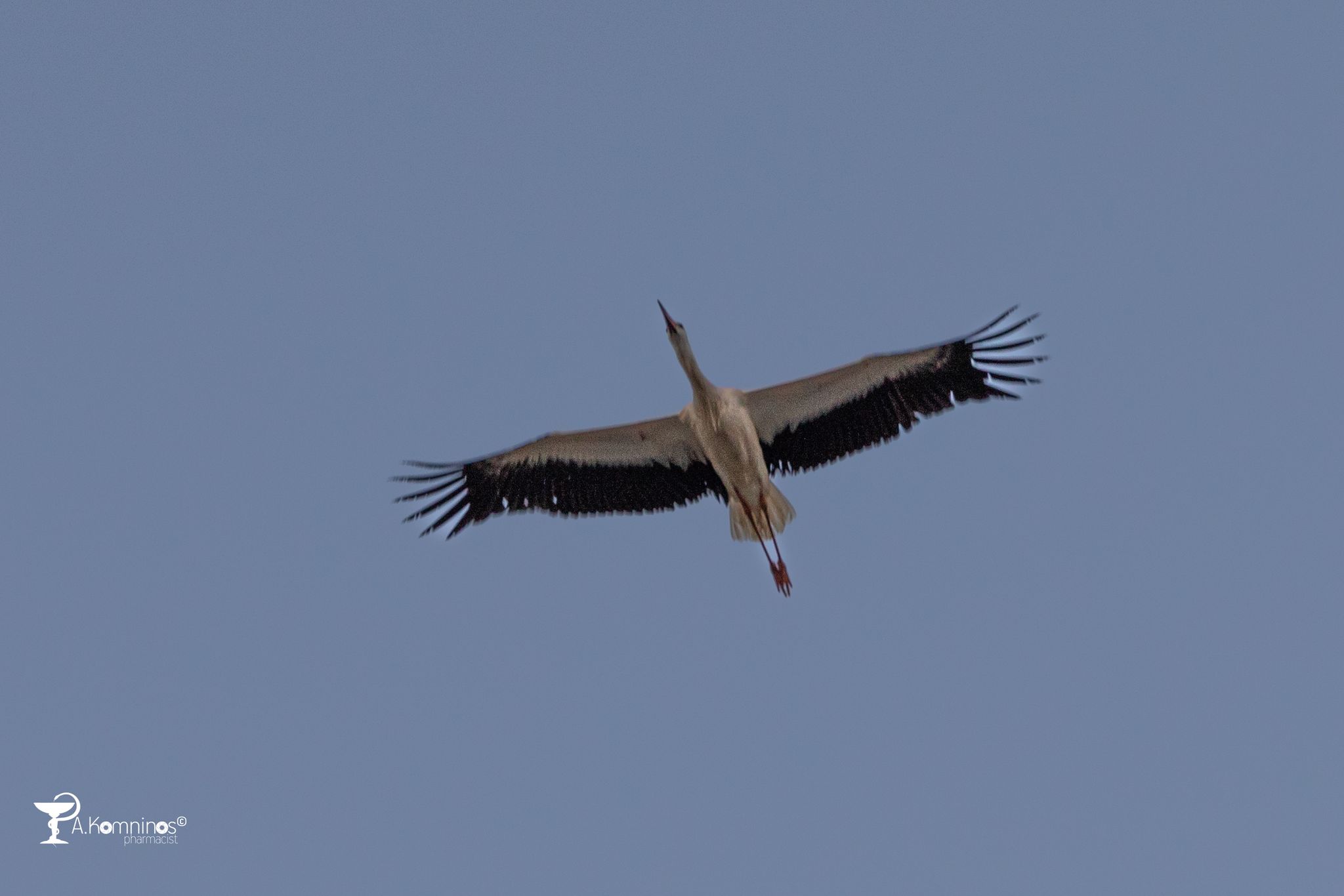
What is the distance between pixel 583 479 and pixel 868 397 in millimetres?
2987

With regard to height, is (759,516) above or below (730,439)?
below

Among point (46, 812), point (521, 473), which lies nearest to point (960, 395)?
point (521, 473)

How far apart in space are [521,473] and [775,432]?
2.59 metres

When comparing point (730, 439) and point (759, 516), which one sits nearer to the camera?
point (730, 439)

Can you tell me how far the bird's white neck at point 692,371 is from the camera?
1789cm

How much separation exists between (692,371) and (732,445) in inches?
32.7

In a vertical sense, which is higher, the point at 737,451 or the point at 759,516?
the point at 737,451

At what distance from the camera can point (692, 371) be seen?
58.7 ft

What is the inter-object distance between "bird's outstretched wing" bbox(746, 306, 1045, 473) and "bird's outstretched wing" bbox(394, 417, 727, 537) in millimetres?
828

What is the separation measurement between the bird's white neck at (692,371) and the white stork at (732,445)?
1 cm

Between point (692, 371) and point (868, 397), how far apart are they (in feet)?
5.77

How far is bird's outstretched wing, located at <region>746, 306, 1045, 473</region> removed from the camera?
17594mm

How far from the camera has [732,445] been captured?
1778 centimetres

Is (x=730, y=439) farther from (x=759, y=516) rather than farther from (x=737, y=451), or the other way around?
(x=759, y=516)
